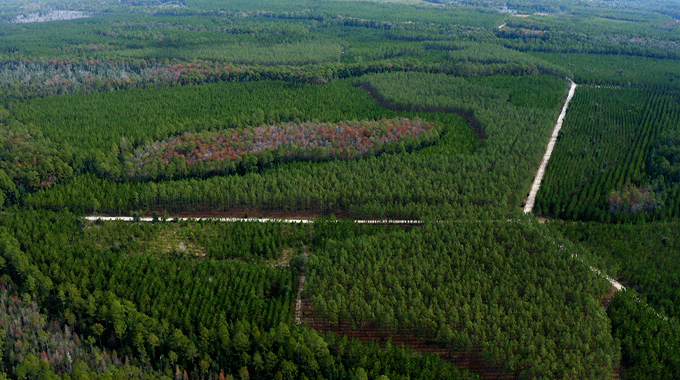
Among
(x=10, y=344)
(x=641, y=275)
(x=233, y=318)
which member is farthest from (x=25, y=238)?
(x=641, y=275)

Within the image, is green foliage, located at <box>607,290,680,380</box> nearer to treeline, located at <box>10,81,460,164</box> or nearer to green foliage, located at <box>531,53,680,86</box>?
treeline, located at <box>10,81,460,164</box>

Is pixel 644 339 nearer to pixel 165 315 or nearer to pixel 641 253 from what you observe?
pixel 641 253

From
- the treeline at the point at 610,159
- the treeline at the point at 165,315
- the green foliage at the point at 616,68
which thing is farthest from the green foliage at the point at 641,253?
the green foliage at the point at 616,68

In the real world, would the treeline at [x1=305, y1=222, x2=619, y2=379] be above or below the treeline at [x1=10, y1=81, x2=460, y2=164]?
below

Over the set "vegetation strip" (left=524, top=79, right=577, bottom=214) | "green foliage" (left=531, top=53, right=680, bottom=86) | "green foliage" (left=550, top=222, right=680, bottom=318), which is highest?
"green foliage" (left=531, top=53, right=680, bottom=86)

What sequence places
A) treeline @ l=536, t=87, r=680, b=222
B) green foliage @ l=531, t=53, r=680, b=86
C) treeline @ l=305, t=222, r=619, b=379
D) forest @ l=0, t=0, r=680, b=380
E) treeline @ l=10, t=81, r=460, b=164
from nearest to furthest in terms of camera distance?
treeline @ l=305, t=222, r=619, b=379, forest @ l=0, t=0, r=680, b=380, treeline @ l=536, t=87, r=680, b=222, treeline @ l=10, t=81, r=460, b=164, green foliage @ l=531, t=53, r=680, b=86

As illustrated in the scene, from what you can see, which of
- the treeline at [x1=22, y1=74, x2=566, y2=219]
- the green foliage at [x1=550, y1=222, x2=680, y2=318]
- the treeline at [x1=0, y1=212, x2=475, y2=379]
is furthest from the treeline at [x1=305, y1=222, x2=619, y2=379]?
the treeline at [x1=22, y1=74, x2=566, y2=219]

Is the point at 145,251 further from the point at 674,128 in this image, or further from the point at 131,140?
the point at 674,128
